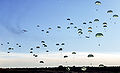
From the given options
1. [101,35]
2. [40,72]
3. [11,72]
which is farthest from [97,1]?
[11,72]

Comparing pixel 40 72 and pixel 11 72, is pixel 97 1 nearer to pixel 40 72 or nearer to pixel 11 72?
pixel 40 72

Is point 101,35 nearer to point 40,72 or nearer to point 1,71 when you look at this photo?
point 40,72

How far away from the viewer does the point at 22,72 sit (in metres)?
93.4

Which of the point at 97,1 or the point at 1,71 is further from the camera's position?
the point at 1,71

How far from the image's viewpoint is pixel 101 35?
78750mm

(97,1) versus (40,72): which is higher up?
(97,1)

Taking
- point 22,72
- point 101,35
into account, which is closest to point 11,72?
point 22,72

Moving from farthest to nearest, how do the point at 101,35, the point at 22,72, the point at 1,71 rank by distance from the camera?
the point at 22,72
the point at 1,71
the point at 101,35

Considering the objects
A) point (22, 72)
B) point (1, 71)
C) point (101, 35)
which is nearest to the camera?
point (101, 35)

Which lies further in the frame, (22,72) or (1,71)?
(22,72)

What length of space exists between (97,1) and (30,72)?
30.1 metres

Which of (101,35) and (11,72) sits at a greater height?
(101,35)

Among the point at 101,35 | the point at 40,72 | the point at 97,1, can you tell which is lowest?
the point at 40,72

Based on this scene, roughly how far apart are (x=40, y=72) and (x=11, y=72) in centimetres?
912
